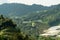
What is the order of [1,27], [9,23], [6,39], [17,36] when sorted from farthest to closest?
[9,23] → [1,27] → [17,36] → [6,39]

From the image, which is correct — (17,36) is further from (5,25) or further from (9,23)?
(9,23)

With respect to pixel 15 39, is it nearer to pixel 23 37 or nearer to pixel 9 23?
pixel 23 37

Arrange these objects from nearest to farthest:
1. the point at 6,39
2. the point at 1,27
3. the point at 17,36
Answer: the point at 6,39
the point at 17,36
the point at 1,27

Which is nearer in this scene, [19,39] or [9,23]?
[19,39]

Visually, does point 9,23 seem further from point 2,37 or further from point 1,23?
point 2,37

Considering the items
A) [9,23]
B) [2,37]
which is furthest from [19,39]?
[9,23]

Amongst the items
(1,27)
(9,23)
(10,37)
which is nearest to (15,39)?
(10,37)

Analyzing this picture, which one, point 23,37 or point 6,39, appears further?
point 23,37

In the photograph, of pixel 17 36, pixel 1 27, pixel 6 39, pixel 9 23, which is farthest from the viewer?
pixel 9 23

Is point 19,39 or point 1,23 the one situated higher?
point 1,23
